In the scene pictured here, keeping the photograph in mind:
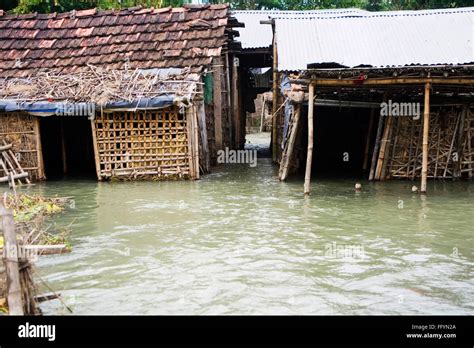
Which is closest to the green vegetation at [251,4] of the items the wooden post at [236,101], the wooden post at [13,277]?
the wooden post at [236,101]

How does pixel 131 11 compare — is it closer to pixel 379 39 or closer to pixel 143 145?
pixel 143 145

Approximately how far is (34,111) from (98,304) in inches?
360

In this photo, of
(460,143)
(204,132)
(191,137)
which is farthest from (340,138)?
(191,137)

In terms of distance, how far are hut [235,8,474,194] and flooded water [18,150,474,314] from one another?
1.70 m

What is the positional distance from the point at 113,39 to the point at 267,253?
423 inches

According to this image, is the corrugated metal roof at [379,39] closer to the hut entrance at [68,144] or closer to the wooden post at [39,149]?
the wooden post at [39,149]

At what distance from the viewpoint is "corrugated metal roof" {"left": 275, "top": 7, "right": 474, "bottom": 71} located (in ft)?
42.0

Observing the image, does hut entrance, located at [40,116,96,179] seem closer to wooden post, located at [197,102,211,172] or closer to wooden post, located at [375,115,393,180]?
wooden post, located at [197,102,211,172]

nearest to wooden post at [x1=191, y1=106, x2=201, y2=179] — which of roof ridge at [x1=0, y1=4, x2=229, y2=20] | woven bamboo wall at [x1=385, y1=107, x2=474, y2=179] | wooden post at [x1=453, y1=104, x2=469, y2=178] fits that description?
roof ridge at [x1=0, y1=4, x2=229, y2=20]

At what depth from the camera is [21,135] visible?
539 inches

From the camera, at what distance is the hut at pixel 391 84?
11188 mm

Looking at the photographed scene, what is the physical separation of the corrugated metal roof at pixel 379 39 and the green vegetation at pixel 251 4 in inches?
327
